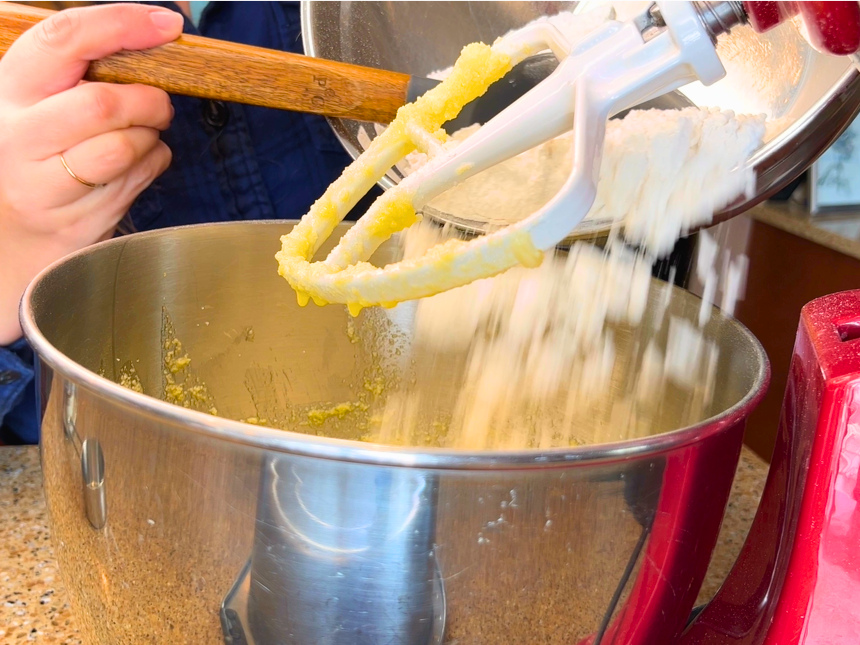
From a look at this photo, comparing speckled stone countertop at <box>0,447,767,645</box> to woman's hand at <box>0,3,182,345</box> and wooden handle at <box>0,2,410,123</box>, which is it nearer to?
woman's hand at <box>0,3,182,345</box>

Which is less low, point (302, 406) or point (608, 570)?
point (608, 570)

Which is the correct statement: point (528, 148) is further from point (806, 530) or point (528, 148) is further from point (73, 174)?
point (73, 174)

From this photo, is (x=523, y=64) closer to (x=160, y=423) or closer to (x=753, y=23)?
(x=753, y=23)

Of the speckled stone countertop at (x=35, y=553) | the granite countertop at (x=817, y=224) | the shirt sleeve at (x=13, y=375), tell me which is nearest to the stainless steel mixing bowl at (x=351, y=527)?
the speckled stone countertop at (x=35, y=553)

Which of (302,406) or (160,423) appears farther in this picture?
(302,406)

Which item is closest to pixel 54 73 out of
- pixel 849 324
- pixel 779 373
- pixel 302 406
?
pixel 302 406

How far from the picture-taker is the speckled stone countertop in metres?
0.51

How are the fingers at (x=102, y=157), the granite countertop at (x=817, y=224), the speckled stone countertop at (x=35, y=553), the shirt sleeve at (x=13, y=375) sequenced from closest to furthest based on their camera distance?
the speckled stone countertop at (x=35, y=553), the fingers at (x=102, y=157), the shirt sleeve at (x=13, y=375), the granite countertop at (x=817, y=224)

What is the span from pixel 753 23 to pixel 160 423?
306mm

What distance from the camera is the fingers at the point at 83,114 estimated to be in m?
0.60

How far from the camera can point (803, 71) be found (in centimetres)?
59

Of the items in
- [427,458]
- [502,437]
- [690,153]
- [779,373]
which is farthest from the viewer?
[779,373]

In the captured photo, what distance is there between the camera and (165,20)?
584 mm

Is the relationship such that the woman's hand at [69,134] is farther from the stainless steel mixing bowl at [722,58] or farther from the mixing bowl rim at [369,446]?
the mixing bowl rim at [369,446]
